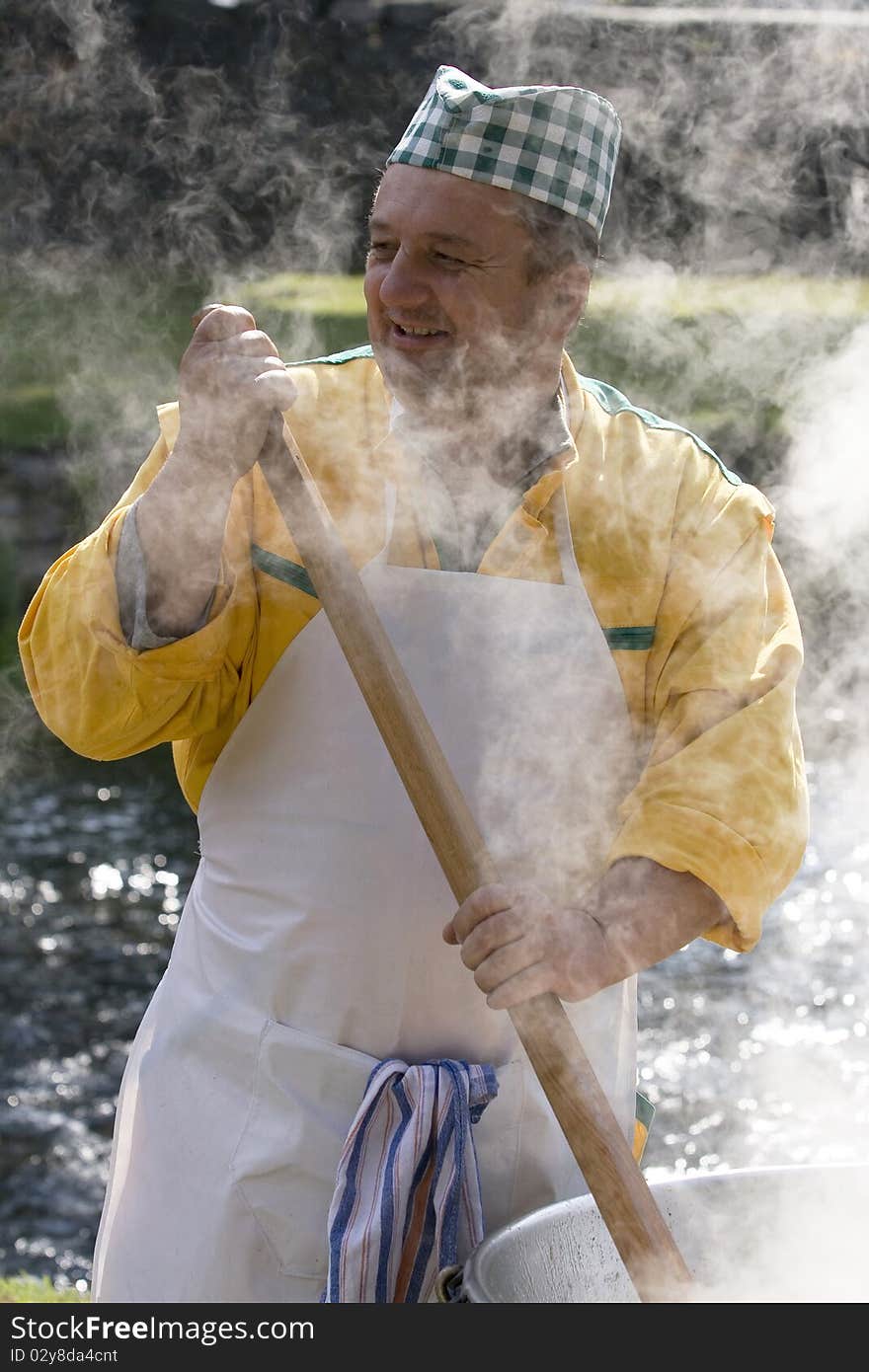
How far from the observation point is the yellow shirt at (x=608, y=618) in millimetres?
1790

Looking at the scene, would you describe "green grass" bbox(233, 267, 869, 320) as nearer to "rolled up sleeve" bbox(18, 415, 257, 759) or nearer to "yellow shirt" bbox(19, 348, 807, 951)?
"yellow shirt" bbox(19, 348, 807, 951)

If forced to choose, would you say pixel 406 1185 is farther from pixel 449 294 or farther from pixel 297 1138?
pixel 449 294

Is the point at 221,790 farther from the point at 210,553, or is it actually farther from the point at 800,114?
the point at 800,114

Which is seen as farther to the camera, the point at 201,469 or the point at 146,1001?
the point at 146,1001

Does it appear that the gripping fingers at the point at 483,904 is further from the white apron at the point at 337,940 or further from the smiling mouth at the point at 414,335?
the smiling mouth at the point at 414,335

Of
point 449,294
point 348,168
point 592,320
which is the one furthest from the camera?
point 592,320

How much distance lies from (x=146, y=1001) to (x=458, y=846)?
4.93m

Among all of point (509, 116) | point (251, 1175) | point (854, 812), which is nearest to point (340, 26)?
point (509, 116)

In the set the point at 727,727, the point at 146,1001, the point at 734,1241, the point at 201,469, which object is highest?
the point at 201,469

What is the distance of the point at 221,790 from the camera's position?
202 cm

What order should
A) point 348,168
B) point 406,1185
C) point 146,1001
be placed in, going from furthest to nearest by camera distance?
point 146,1001
point 348,168
point 406,1185

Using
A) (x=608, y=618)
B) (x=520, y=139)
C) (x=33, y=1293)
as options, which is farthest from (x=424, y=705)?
(x=33, y=1293)

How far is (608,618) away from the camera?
196cm

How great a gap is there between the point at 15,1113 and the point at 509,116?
4.60 m
